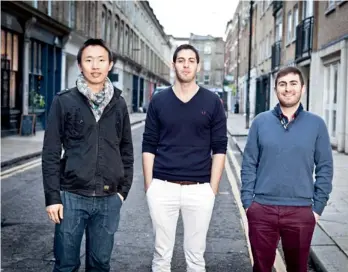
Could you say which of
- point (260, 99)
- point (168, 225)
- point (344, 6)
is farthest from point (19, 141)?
point (260, 99)

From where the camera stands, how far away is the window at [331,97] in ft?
57.2

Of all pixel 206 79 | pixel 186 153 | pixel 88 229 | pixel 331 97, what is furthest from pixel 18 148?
pixel 206 79

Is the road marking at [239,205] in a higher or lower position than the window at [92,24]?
lower

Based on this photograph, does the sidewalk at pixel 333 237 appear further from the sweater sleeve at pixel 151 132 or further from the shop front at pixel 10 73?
the shop front at pixel 10 73

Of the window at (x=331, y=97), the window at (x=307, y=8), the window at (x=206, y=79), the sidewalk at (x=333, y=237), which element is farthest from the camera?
the window at (x=206, y=79)

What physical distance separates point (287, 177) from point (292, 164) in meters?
0.10

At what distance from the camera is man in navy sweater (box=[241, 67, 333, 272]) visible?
11.7ft

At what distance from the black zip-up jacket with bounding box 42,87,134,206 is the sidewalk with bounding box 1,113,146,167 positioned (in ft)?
30.1

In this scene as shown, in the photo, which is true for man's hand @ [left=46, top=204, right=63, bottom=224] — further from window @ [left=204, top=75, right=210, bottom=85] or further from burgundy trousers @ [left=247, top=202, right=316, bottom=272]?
window @ [left=204, top=75, right=210, bottom=85]

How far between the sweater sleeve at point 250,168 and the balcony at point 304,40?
57.0 ft

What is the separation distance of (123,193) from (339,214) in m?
4.40

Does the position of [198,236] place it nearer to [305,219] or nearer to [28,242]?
[305,219]

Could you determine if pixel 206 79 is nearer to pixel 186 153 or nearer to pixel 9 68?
pixel 9 68

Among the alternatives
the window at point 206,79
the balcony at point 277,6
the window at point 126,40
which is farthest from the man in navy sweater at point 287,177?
the window at point 206,79
